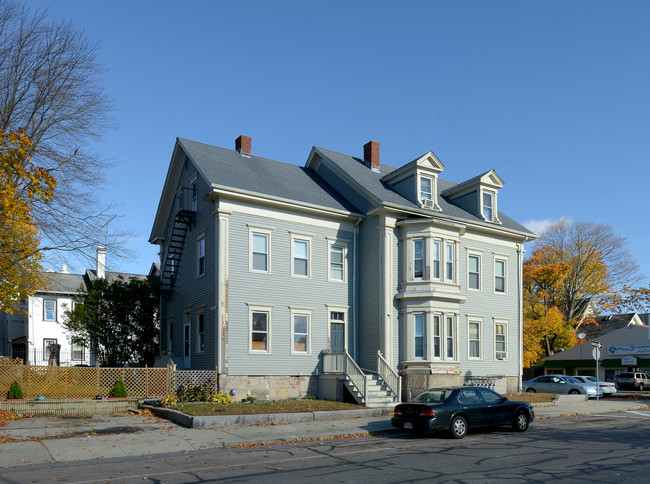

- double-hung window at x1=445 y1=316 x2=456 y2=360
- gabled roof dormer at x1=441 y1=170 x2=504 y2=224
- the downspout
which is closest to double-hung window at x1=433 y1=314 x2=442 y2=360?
double-hung window at x1=445 y1=316 x2=456 y2=360

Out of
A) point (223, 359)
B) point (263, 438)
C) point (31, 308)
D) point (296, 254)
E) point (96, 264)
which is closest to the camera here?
point (263, 438)

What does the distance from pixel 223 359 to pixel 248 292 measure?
2.73 m

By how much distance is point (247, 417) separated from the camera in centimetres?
1806

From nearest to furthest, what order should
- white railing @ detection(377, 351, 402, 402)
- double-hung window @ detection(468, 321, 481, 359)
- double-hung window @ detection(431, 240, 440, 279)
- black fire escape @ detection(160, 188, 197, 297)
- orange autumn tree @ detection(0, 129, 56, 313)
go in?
orange autumn tree @ detection(0, 129, 56, 313) < white railing @ detection(377, 351, 402, 402) < double-hung window @ detection(431, 240, 440, 279) < black fire escape @ detection(160, 188, 197, 297) < double-hung window @ detection(468, 321, 481, 359)

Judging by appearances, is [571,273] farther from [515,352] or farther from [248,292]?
[248,292]

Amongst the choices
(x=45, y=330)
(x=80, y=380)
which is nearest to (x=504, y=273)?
(x=80, y=380)

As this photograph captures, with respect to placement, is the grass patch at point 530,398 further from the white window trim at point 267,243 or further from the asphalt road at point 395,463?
the white window trim at point 267,243

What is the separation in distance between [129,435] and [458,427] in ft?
28.0

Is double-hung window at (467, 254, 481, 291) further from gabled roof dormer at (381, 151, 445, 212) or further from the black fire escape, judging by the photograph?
the black fire escape

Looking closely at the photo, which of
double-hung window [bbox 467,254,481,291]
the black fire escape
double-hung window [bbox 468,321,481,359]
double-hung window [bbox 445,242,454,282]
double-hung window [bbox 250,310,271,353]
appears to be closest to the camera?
double-hung window [bbox 250,310,271,353]

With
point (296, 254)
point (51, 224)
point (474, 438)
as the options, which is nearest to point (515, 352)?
point (296, 254)

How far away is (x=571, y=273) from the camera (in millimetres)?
53438

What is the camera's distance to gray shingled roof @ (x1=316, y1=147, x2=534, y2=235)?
26953mm

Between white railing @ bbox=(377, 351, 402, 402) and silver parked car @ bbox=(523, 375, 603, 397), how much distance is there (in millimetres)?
15015
